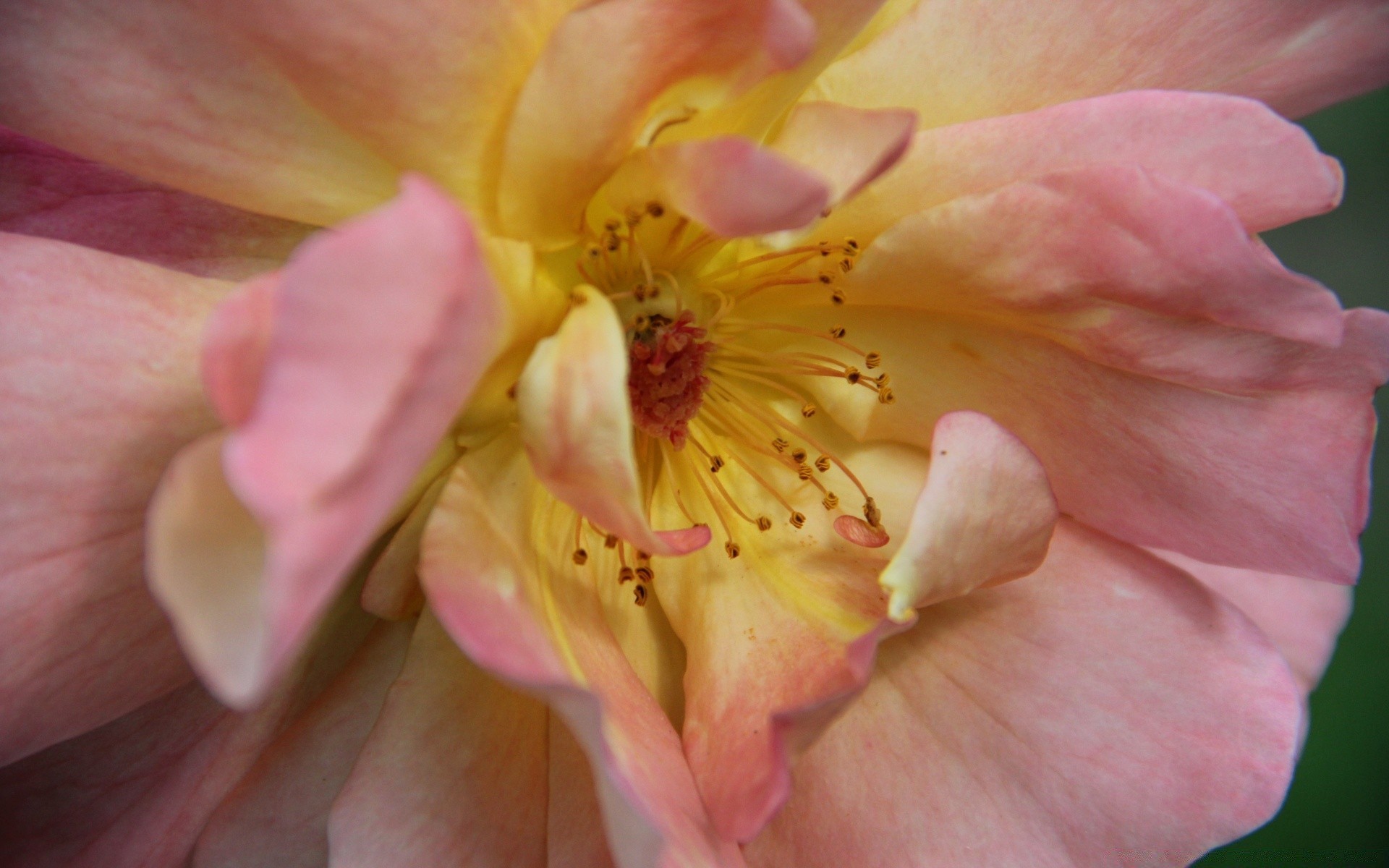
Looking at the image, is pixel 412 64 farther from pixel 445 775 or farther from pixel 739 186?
pixel 445 775

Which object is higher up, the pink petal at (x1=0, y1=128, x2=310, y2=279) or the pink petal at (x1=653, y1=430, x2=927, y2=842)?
the pink petal at (x1=0, y1=128, x2=310, y2=279)

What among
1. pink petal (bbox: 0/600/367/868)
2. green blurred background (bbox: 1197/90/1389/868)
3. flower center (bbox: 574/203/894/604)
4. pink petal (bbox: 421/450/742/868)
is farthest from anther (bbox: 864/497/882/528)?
green blurred background (bbox: 1197/90/1389/868)

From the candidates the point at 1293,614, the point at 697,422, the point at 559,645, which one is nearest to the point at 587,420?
the point at 559,645

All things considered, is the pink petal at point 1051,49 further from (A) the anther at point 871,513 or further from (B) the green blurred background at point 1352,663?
(B) the green blurred background at point 1352,663

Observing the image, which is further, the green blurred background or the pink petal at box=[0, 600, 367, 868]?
the green blurred background

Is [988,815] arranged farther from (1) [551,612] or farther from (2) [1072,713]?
(1) [551,612]

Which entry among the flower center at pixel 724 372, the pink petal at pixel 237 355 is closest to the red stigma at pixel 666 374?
the flower center at pixel 724 372

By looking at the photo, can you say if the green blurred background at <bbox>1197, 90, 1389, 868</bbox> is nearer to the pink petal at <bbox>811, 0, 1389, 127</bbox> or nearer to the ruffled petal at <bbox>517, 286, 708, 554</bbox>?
the pink petal at <bbox>811, 0, 1389, 127</bbox>
